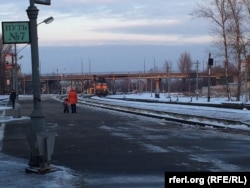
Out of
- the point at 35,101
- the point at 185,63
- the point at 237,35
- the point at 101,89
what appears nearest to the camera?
the point at 35,101

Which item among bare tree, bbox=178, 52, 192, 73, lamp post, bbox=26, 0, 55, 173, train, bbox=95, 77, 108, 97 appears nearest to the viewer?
lamp post, bbox=26, 0, 55, 173

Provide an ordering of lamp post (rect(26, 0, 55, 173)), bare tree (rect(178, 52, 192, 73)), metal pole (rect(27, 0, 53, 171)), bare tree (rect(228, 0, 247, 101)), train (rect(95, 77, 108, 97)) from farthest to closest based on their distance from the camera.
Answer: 1. bare tree (rect(178, 52, 192, 73))
2. train (rect(95, 77, 108, 97))
3. bare tree (rect(228, 0, 247, 101))
4. metal pole (rect(27, 0, 53, 171))
5. lamp post (rect(26, 0, 55, 173))

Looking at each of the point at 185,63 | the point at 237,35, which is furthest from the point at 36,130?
the point at 185,63

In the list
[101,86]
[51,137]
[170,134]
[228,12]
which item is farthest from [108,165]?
[101,86]

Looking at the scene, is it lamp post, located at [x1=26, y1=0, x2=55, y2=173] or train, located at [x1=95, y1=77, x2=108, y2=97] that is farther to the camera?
train, located at [x1=95, y1=77, x2=108, y2=97]

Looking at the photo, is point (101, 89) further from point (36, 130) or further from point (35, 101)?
point (36, 130)

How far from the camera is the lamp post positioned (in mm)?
10406

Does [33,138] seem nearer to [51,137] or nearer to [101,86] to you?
[51,137]

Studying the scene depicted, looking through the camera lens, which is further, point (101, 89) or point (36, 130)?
point (101, 89)

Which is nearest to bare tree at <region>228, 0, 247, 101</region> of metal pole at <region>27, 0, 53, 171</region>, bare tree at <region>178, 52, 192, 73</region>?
metal pole at <region>27, 0, 53, 171</region>

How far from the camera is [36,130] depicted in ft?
35.2

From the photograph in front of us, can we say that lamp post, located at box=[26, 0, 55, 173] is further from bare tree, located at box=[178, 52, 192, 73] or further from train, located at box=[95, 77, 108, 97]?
bare tree, located at box=[178, 52, 192, 73]

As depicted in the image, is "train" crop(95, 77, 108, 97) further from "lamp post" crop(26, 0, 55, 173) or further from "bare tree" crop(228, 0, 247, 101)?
"lamp post" crop(26, 0, 55, 173)

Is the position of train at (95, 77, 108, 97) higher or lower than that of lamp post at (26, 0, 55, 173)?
lower
